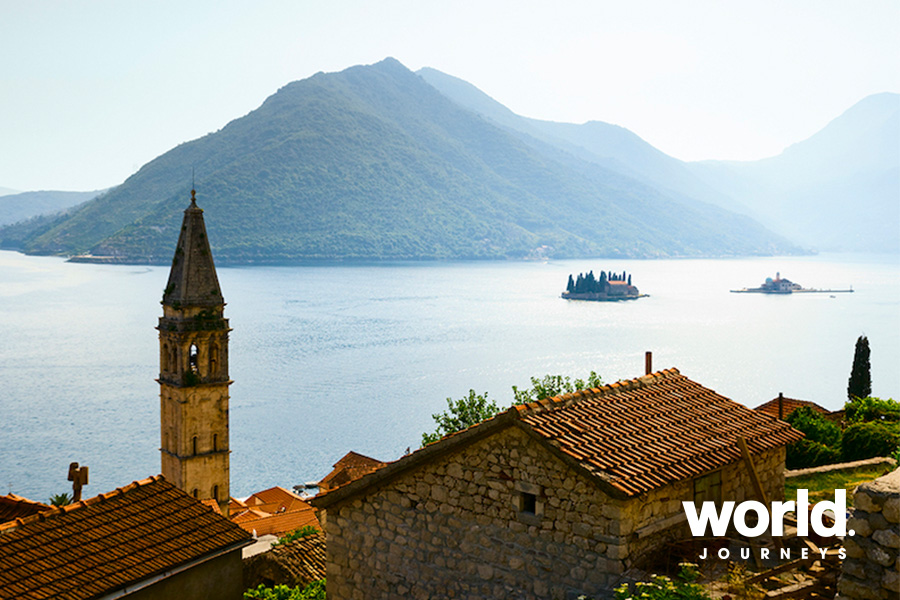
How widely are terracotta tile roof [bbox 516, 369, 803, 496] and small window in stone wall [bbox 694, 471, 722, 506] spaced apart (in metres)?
0.24

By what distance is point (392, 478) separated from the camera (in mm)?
10000

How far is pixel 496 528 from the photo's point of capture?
920 cm

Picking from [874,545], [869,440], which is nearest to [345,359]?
[869,440]

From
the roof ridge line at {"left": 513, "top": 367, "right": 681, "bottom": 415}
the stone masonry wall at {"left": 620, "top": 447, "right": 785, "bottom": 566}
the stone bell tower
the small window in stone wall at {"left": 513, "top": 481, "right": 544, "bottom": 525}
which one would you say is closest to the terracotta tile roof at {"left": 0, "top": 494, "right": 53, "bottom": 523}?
the small window in stone wall at {"left": 513, "top": 481, "right": 544, "bottom": 525}

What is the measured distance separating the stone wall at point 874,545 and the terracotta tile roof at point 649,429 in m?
2.73

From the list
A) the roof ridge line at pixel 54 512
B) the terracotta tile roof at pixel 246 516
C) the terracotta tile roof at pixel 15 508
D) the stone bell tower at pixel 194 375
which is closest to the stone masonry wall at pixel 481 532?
the roof ridge line at pixel 54 512

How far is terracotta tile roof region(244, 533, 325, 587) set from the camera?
47.7 ft

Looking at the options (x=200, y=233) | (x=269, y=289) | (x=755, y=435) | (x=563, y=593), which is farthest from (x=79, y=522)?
(x=269, y=289)

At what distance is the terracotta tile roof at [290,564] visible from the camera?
14547mm

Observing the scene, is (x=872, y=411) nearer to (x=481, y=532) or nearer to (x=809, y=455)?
(x=809, y=455)

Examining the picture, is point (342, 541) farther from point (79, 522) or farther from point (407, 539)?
point (79, 522)

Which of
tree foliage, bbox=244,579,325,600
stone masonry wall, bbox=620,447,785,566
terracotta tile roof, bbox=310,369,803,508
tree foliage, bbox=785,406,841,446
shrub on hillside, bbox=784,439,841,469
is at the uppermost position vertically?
terracotta tile roof, bbox=310,369,803,508

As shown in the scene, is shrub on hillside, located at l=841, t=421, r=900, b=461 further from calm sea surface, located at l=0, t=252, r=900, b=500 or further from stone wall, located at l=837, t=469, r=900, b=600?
calm sea surface, located at l=0, t=252, r=900, b=500

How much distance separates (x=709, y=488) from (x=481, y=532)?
286 cm
